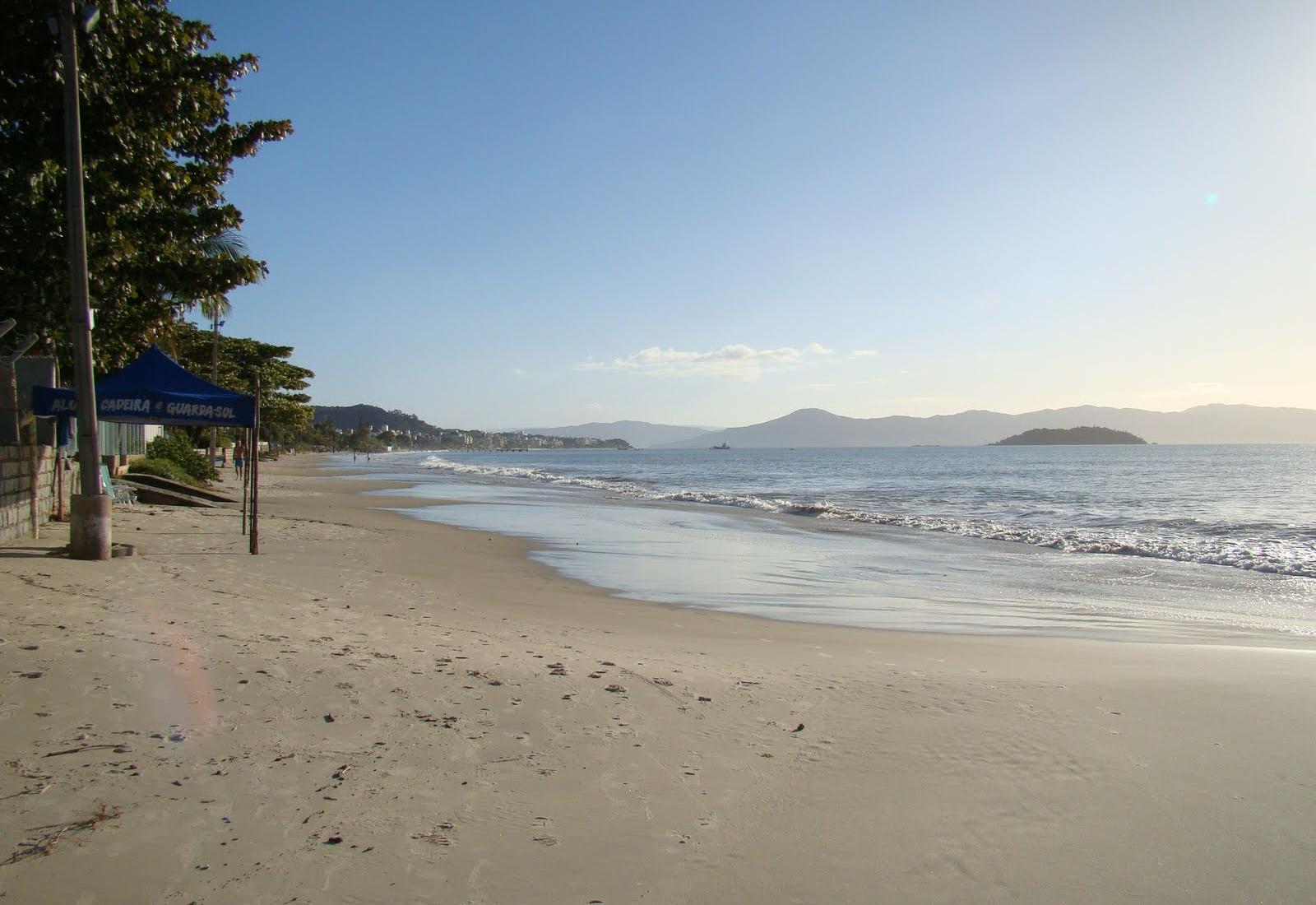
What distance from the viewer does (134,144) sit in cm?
1063

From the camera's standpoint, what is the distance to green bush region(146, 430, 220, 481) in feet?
95.9

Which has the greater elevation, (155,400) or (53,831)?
(155,400)

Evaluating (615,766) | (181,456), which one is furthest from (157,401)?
(181,456)

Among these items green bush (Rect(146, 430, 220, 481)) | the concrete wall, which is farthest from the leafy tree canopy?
the concrete wall

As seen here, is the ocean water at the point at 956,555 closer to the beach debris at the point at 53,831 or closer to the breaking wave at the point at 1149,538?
the breaking wave at the point at 1149,538

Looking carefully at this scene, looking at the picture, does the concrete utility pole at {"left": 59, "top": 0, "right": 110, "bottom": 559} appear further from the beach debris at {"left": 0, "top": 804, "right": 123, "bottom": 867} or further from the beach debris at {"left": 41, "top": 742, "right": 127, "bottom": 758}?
the beach debris at {"left": 0, "top": 804, "right": 123, "bottom": 867}

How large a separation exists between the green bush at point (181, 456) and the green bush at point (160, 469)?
0.90 m

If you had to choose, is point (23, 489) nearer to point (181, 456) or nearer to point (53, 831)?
point (53, 831)

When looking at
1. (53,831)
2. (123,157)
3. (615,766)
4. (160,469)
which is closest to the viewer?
(53,831)

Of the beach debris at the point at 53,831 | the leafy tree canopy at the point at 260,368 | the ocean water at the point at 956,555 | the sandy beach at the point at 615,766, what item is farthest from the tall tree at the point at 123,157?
the leafy tree canopy at the point at 260,368

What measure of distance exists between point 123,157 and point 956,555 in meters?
15.3

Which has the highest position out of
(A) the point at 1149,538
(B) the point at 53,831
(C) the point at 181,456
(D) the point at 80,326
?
(D) the point at 80,326

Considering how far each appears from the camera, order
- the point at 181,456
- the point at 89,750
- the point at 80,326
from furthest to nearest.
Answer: the point at 181,456, the point at 80,326, the point at 89,750

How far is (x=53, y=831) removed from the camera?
119 inches
